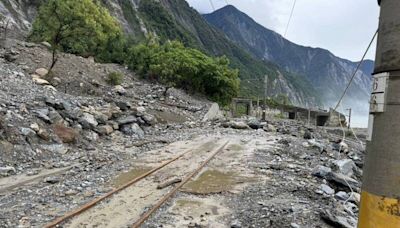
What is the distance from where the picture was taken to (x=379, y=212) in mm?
2297

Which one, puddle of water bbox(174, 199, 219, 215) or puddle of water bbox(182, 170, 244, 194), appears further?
puddle of water bbox(182, 170, 244, 194)

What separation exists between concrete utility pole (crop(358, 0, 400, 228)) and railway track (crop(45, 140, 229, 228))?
209 inches

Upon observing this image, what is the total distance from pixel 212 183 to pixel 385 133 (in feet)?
28.8

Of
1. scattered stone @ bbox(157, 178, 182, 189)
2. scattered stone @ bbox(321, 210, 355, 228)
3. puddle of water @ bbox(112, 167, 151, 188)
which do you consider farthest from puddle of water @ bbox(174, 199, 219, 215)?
scattered stone @ bbox(321, 210, 355, 228)

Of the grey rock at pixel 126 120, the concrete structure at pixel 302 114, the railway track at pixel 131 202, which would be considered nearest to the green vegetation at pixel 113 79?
the grey rock at pixel 126 120

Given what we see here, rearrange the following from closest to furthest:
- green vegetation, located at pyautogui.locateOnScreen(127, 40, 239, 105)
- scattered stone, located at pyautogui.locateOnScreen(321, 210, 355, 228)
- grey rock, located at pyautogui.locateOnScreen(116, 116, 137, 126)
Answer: scattered stone, located at pyautogui.locateOnScreen(321, 210, 355, 228) → grey rock, located at pyautogui.locateOnScreen(116, 116, 137, 126) → green vegetation, located at pyautogui.locateOnScreen(127, 40, 239, 105)

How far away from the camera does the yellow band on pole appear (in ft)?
7.32

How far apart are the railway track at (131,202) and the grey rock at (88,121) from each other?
564 centimetres

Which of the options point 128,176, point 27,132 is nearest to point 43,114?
point 27,132

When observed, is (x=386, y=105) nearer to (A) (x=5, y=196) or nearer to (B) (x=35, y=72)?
(A) (x=5, y=196)

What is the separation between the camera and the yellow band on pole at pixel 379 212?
223cm

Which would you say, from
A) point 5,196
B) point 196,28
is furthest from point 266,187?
point 196,28

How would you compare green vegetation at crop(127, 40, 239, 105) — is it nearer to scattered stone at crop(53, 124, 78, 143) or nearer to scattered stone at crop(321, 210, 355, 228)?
scattered stone at crop(53, 124, 78, 143)

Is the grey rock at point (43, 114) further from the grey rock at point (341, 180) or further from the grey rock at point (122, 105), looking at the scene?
the grey rock at point (341, 180)
